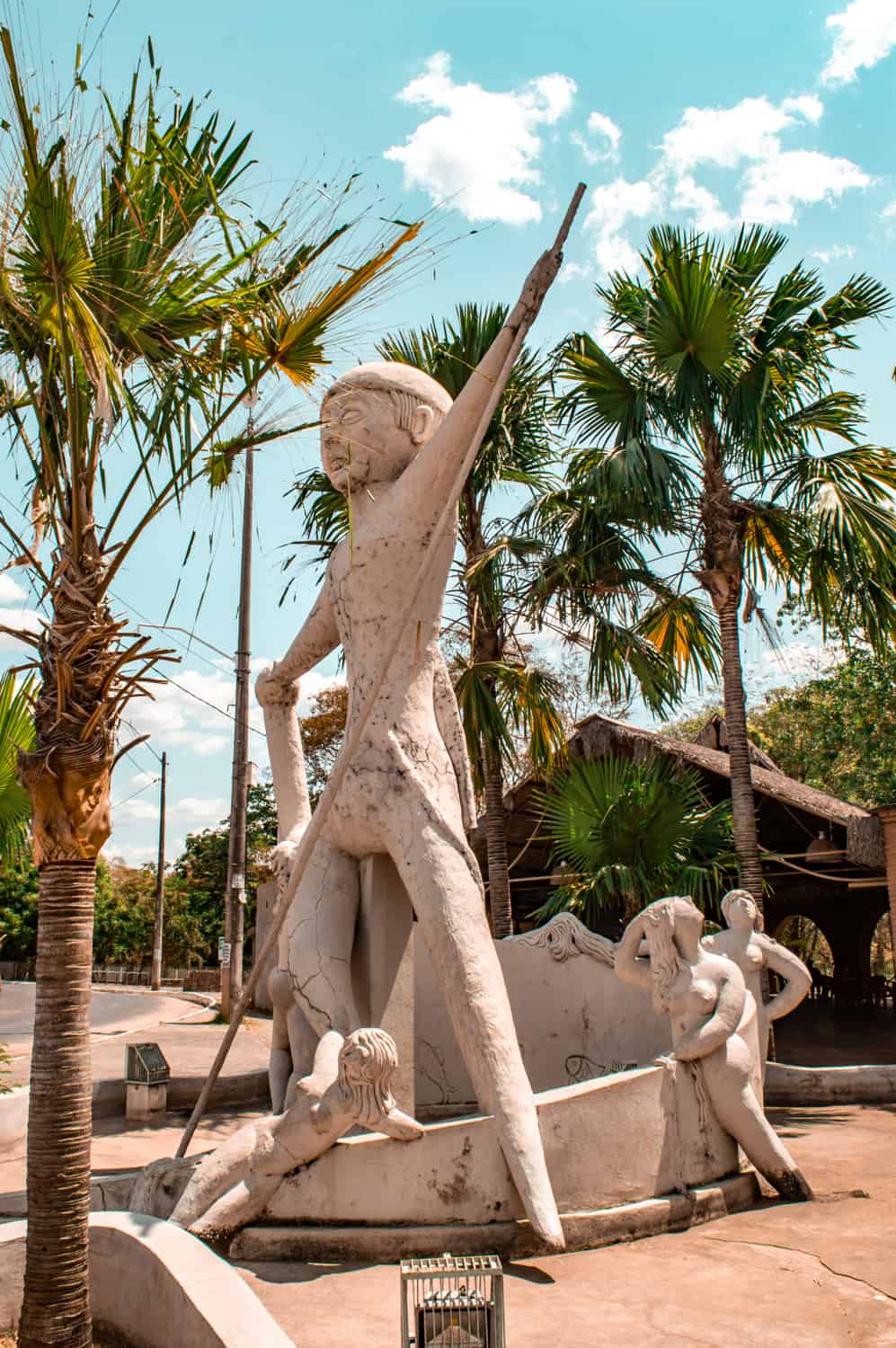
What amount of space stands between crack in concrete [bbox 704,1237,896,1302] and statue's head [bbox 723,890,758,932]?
2415mm

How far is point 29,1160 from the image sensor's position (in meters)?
3.22

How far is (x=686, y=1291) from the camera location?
4.07 m

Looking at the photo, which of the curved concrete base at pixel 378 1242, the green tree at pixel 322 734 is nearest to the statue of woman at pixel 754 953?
the curved concrete base at pixel 378 1242

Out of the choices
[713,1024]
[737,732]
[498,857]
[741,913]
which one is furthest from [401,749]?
[498,857]

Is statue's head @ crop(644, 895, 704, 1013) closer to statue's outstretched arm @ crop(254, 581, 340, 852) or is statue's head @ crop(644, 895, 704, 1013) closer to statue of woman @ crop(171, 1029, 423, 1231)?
statue of woman @ crop(171, 1029, 423, 1231)

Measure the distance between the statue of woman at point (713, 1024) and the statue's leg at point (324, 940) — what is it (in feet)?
5.07

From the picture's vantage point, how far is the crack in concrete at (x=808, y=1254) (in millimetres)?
4141

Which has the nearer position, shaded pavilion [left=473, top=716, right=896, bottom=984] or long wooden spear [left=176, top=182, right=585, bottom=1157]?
long wooden spear [left=176, top=182, right=585, bottom=1157]

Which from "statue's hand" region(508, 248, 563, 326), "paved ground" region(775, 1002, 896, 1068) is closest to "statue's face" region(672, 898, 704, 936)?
"statue's hand" region(508, 248, 563, 326)

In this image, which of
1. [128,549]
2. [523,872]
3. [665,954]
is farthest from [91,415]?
[523,872]

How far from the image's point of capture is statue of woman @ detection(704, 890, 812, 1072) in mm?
6785

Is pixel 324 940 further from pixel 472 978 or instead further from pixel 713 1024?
pixel 713 1024

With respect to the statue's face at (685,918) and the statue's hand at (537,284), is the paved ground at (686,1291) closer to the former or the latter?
the statue's face at (685,918)

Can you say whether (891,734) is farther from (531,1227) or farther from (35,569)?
(35,569)
